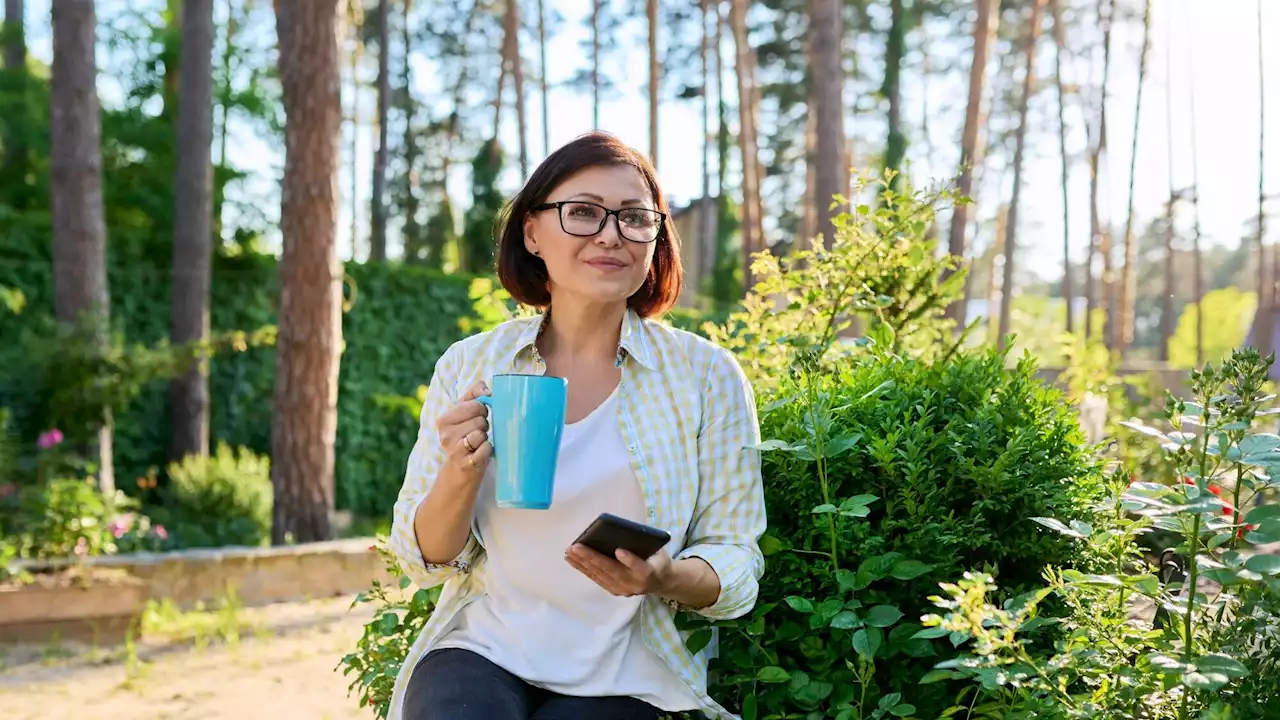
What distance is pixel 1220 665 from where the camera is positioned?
1492 millimetres

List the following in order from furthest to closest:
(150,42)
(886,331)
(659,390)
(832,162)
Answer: (150,42) → (832,162) → (886,331) → (659,390)

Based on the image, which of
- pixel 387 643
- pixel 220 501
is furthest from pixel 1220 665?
pixel 220 501

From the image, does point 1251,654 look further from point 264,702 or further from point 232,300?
point 232,300

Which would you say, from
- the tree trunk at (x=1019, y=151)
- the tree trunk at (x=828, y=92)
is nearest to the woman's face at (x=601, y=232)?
the tree trunk at (x=828, y=92)

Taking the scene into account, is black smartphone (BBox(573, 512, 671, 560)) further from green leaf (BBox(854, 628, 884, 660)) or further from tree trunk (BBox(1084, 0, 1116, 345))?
tree trunk (BBox(1084, 0, 1116, 345))

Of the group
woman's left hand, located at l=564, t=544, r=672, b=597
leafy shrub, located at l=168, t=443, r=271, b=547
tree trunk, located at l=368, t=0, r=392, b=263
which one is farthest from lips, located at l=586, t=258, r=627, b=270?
tree trunk, located at l=368, t=0, r=392, b=263

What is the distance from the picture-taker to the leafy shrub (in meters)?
8.30

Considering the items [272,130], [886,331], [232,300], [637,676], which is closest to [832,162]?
[232,300]

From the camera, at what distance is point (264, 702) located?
4.45m

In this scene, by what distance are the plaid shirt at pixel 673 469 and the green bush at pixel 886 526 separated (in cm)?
9

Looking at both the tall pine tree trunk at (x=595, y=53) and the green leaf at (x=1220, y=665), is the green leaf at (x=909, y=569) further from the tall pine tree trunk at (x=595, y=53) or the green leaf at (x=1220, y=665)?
the tall pine tree trunk at (x=595, y=53)

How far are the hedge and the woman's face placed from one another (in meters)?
6.58

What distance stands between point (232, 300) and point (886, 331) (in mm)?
8644

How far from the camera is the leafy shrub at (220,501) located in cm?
830
